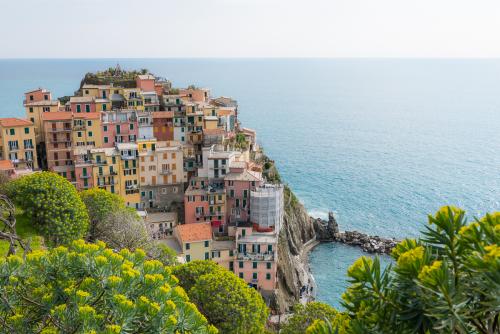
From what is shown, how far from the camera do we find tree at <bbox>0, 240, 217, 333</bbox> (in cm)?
1167

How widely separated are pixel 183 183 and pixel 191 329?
46434 mm

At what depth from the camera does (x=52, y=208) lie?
33344 millimetres

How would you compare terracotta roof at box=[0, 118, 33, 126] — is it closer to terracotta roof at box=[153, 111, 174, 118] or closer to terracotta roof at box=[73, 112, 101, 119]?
terracotta roof at box=[73, 112, 101, 119]

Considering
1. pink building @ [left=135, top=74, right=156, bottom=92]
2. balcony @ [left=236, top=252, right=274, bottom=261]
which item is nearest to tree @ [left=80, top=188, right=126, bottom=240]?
balcony @ [left=236, top=252, right=274, bottom=261]

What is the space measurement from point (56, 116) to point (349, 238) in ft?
136

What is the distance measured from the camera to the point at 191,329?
13.3 meters

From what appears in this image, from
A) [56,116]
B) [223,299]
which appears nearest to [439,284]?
[223,299]

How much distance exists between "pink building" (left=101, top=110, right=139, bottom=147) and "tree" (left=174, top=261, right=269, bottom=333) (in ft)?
105

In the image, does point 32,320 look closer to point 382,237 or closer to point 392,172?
point 382,237

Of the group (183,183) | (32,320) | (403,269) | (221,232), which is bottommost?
(221,232)

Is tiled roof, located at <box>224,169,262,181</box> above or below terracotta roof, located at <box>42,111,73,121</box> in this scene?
below

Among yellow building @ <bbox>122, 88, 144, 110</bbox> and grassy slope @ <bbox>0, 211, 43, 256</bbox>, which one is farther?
yellow building @ <bbox>122, 88, 144, 110</bbox>

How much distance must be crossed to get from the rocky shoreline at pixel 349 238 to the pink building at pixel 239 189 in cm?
1870

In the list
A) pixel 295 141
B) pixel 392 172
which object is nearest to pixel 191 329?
pixel 392 172
